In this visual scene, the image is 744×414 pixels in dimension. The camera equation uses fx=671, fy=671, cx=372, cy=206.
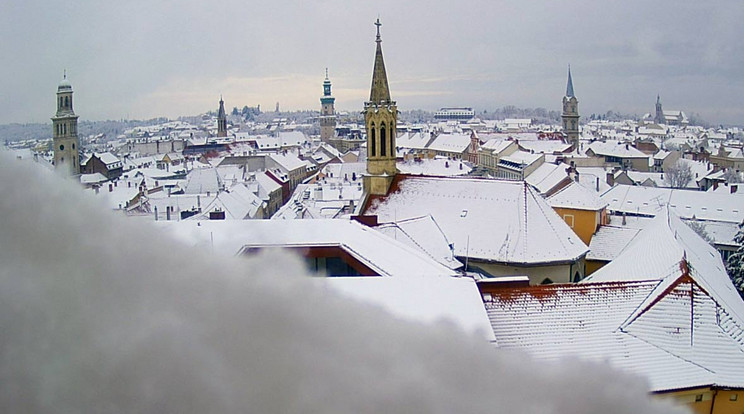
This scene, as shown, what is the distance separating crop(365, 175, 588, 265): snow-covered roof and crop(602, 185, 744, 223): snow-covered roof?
1439 centimetres

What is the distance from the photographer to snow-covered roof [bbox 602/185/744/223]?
105 feet

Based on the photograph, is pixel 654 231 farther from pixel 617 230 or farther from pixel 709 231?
pixel 709 231

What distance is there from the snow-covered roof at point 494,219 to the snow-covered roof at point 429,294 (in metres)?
8.17

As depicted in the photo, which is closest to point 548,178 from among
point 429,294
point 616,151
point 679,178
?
point 679,178

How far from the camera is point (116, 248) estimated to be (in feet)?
11.3

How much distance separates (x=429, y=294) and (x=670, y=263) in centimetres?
648

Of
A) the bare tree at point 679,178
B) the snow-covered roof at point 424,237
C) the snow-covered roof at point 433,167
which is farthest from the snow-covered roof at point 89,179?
the bare tree at point 679,178

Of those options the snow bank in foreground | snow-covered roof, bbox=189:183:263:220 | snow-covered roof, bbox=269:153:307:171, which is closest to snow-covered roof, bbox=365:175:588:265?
snow-covered roof, bbox=189:183:263:220

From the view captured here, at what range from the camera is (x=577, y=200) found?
22.0 m

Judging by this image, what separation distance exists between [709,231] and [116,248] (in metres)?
29.9

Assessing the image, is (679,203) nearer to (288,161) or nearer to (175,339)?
(288,161)

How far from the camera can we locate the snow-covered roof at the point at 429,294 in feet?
27.1

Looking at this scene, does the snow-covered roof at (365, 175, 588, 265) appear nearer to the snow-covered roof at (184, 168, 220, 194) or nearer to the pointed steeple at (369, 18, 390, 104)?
the pointed steeple at (369, 18, 390, 104)

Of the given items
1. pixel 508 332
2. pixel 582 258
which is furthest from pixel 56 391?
pixel 582 258
